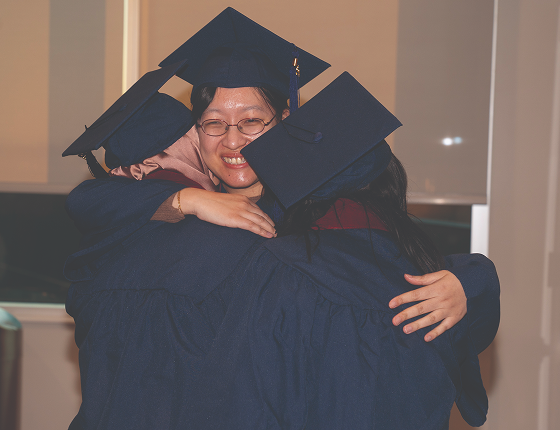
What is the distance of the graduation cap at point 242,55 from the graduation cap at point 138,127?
15 centimetres

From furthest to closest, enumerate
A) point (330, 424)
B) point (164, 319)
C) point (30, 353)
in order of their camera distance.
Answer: point (30, 353)
point (164, 319)
point (330, 424)

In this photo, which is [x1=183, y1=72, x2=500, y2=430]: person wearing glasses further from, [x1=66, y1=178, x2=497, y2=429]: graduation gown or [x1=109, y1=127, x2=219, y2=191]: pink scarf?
[x1=109, y1=127, x2=219, y2=191]: pink scarf

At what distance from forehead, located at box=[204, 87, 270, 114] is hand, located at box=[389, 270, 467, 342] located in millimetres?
683

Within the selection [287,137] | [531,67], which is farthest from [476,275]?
[531,67]

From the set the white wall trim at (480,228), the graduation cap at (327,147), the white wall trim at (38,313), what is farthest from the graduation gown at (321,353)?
the white wall trim at (38,313)

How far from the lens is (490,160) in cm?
268

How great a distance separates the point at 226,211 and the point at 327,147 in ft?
0.90

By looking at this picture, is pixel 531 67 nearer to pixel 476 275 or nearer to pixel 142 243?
pixel 476 275

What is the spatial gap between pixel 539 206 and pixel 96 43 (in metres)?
2.62

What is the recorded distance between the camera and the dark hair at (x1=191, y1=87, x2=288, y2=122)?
4.68ft

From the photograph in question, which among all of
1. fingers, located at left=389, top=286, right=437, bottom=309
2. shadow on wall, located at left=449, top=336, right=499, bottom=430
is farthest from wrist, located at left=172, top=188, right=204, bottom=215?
shadow on wall, located at left=449, top=336, right=499, bottom=430

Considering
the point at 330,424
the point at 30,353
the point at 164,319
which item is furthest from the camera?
the point at 30,353

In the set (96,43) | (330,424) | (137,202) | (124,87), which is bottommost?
(330,424)

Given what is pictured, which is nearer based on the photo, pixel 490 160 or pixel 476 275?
pixel 476 275
